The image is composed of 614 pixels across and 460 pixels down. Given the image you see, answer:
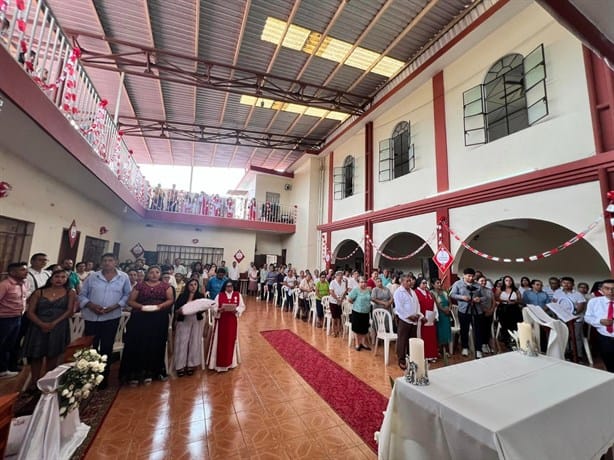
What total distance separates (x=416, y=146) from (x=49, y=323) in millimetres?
7482

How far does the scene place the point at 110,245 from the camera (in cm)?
885

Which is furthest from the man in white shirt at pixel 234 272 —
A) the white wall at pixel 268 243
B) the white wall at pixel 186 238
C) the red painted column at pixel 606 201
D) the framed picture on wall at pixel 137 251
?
the red painted column at pixel 606 201

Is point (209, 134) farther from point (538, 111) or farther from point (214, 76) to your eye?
point (538, 111)

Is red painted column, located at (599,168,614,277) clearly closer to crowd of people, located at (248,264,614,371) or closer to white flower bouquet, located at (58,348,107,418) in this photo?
crowd of people, located at (248,264,614,371)

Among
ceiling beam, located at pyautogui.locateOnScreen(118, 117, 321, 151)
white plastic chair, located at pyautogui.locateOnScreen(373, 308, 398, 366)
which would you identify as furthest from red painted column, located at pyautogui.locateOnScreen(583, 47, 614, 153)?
ceiling beam, located at pyautogui.locateOnScreen(118, 117, 321, 151)

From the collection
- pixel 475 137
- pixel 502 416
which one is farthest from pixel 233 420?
pixel 475 137

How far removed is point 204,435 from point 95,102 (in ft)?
17.5

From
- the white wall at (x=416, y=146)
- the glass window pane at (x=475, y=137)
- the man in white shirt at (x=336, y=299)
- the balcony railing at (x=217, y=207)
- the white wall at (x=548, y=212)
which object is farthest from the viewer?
the balcony railing at (x=217, y=207)

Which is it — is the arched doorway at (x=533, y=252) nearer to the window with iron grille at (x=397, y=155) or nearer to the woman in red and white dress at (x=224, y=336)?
the window with iron grille at (x=397, y=155)

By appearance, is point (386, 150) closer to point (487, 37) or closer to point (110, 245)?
point (487, 37)

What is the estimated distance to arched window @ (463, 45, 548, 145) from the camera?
15.0 feet

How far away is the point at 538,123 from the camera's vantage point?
178 inches

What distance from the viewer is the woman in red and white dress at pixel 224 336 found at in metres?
3.69

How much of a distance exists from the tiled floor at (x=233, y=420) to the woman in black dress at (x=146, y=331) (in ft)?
0.64
